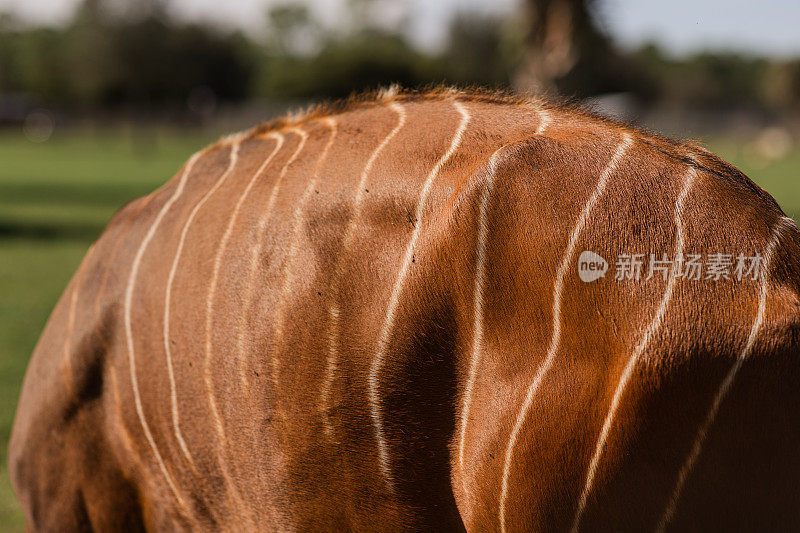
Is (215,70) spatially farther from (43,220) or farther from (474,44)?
(43,220)

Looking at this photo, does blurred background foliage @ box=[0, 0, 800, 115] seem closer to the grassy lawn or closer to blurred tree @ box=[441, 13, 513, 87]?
blurred tree @ box=[441, 13, 513, 87]

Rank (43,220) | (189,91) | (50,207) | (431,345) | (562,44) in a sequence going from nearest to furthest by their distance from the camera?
(431,345) < (562,44) < (43,220) < (50,207) < (189,91)

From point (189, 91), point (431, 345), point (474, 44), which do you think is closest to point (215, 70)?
point (189, 91)

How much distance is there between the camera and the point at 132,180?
21750mm

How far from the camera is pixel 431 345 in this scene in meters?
1.57

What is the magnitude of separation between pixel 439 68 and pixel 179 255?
162 ft

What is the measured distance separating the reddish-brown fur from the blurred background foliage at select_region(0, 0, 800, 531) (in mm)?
2187

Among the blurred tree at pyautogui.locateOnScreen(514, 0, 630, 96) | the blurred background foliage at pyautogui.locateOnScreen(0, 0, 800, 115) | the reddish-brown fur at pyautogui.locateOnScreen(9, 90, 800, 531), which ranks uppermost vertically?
the blurred background foliage at pyautogui.locateOnScreen(0, 0, 800, 115)

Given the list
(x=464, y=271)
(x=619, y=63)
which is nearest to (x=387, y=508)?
(x=464, y=271)

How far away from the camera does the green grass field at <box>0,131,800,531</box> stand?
6469 millimetres

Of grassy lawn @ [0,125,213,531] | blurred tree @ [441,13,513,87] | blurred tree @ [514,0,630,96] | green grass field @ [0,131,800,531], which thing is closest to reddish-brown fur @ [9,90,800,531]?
green grass field @ [0,131,800,531]

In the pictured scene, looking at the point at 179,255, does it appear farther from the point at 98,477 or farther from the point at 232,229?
the point at 98,477

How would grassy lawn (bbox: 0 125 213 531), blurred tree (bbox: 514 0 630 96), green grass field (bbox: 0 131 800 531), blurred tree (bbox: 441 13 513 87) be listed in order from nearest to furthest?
grassy lawn (bbox: 0 125 213 531) < green grass field (bbox: 0 131 800 531) < blurred tree (bbox: 514 0 630 96) < blurred tree (bbox: 441 13 513 87)

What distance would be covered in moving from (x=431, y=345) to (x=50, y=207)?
51.1 ft
